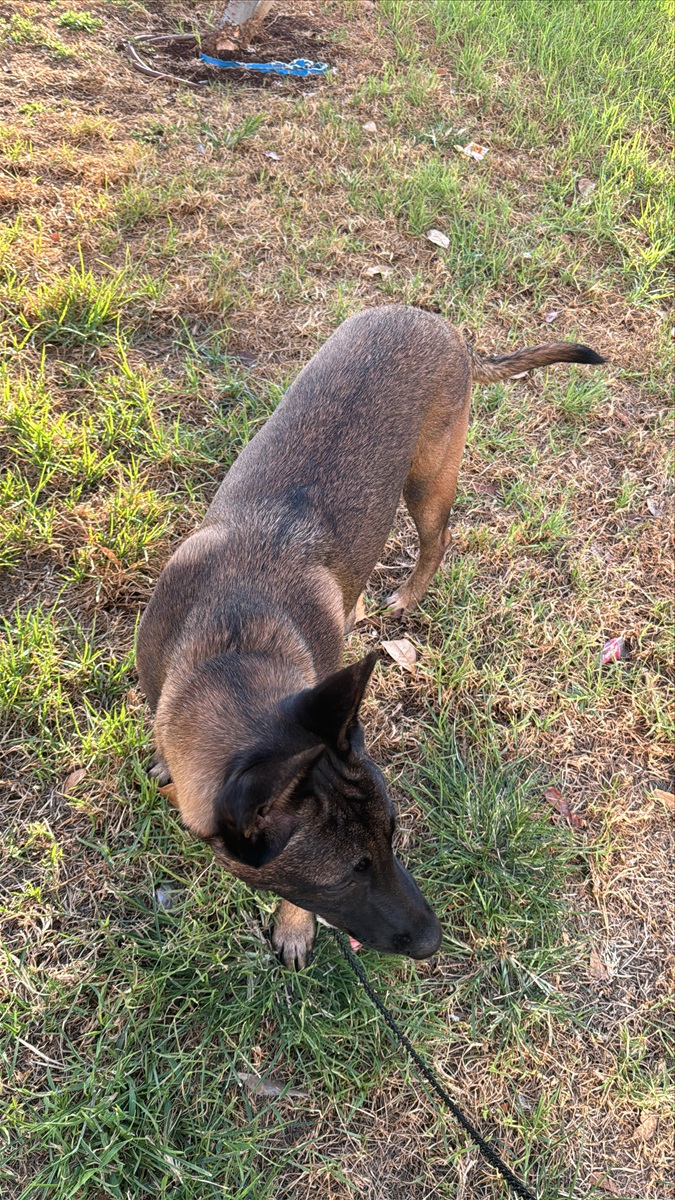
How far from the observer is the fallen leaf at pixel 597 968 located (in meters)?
2.68

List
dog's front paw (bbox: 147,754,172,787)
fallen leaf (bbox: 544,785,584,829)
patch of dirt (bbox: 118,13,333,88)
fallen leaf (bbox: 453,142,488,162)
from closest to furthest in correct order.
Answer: dog's front paw (bbox: 147,754,172,787) → fallen leaf (bbox: 544,785,584,829) → patch of dirt (bbox: 118,13,333,88) → fallen leaf (bbox: 453,142,488,162)

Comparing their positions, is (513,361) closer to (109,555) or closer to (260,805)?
(109,555)

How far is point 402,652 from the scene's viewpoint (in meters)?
3.26

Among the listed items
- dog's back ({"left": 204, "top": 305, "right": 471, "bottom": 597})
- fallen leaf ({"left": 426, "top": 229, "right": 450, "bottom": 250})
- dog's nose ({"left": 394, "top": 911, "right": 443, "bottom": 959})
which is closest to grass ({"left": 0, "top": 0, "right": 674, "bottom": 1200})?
fallen leaf ({"left": 426, "top": 229, "right": 450, "bottom": 250})

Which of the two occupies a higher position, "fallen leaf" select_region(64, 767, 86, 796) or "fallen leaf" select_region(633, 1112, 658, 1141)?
"fallen leaf" select_region(64, 767, 86, 796)

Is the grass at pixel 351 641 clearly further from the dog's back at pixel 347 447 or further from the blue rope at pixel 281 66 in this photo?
the dog's back at pixel 347 447

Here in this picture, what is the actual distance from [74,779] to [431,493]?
1851mm

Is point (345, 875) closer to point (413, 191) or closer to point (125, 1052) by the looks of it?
point (125, 1052)

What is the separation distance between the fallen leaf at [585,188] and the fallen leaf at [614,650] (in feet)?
12.6

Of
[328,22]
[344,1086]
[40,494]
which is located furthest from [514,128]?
[344,1086]

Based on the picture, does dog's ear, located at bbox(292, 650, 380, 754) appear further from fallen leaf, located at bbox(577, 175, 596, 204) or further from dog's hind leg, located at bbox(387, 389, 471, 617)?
fallen leaf, located at bbox(577, 175, 596, 204)

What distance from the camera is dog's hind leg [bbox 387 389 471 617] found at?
3047mm

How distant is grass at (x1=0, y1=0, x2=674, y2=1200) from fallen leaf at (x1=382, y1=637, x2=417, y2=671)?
0.05m

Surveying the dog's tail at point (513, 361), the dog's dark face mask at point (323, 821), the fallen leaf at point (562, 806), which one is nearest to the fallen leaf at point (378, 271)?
the dog's tail at point (513, 361)
